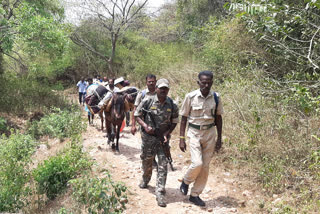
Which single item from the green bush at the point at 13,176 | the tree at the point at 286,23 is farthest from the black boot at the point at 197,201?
the green bush at the point at 13,176

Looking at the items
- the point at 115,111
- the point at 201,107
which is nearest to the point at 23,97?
the point at 115,111

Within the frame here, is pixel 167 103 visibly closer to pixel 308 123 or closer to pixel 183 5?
pixel 308 123

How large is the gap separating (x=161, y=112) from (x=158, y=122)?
159 millimetres

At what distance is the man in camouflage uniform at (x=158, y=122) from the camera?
379 cm

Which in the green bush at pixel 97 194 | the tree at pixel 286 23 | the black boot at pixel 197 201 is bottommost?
the black boot at pixel 197 201

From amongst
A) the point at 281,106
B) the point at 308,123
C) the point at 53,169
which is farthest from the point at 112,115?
the point at 308,123

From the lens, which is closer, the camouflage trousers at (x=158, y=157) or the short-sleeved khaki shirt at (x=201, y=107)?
the short-sleeved khaki shirt at (x=201, y=107)

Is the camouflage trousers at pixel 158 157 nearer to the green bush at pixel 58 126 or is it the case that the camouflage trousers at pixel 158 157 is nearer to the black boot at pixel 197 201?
the black boot at pixel 197 201

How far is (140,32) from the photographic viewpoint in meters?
20.5

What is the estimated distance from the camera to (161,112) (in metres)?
3.85

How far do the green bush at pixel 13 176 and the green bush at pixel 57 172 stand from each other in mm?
229

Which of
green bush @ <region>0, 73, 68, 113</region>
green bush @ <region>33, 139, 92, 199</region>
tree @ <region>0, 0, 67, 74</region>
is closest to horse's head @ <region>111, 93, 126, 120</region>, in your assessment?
green bush @ <region>33, 139, 92, 199</region>

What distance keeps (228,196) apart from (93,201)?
220 cm

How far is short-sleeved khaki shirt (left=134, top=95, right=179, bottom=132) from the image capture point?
Result: 3850 millimetres
